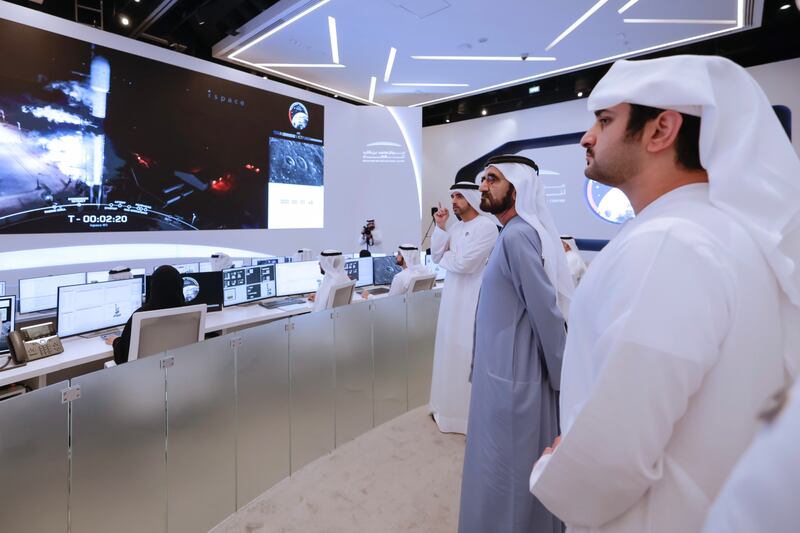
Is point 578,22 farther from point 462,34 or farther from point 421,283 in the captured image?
point 421,283

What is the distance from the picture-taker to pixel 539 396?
66.8 inches

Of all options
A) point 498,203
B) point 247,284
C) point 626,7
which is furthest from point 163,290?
point 626,7

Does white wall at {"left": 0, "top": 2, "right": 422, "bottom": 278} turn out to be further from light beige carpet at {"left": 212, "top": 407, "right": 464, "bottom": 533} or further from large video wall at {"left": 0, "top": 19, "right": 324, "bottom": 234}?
light beige carpet at {"left": 212, "top": 407, "right": 464, "bottom": 533}

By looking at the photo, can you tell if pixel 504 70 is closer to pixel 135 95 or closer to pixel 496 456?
pixel 135 95

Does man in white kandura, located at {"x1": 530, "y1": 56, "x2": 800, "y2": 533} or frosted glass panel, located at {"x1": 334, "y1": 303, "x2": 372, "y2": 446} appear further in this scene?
frosted glass panel, located at {"x1": 334, "y1": 303, "x2": 372, "y2": 446}

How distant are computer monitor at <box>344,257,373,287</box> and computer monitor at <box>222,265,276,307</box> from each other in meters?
0.92

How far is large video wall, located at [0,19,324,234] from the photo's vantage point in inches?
173

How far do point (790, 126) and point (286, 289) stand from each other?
258 inches

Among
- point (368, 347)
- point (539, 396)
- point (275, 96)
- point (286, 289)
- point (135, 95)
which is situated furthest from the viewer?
point (275, 96)

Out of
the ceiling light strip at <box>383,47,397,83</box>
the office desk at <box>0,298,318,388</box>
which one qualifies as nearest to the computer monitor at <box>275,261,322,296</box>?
the office desk at <box>0,298,318,388</box>

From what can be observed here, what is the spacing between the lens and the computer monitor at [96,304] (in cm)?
283

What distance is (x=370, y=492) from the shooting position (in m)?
2.39

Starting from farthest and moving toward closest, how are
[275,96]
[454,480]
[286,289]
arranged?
[275,96] → [286,289] → [454,480]

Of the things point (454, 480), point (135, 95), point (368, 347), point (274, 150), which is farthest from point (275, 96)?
point (454, 480)
